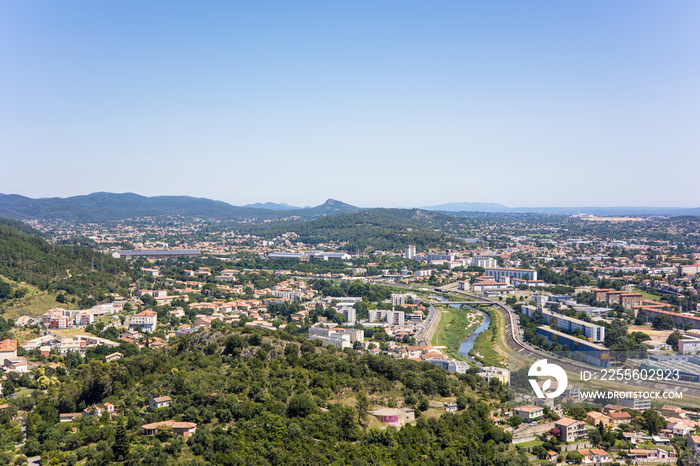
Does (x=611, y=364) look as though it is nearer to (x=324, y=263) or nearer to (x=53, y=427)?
(x=53, y=427)

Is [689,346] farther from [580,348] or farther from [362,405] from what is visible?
[362,405]

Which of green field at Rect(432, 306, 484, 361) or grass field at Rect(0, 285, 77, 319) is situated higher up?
grass field at Rect(0, 285, 77, 319)

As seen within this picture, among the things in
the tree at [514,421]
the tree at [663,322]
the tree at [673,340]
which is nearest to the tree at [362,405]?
the tree at [514,421]

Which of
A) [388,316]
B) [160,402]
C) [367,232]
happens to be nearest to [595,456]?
[160,402]

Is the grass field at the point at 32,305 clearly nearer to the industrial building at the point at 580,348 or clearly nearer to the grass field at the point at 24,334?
the grass field at the point at 24,334

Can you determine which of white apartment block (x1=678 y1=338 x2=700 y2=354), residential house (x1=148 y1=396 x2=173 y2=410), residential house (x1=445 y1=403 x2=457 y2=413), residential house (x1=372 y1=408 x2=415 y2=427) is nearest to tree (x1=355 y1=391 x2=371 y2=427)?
residential house (x1=372 y1=408 x2=415 y2=427)

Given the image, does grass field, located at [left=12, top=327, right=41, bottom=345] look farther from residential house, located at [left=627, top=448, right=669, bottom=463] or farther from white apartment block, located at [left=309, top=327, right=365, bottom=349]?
residential house, located at [left=627, top=448, right=669, bottom=463]
